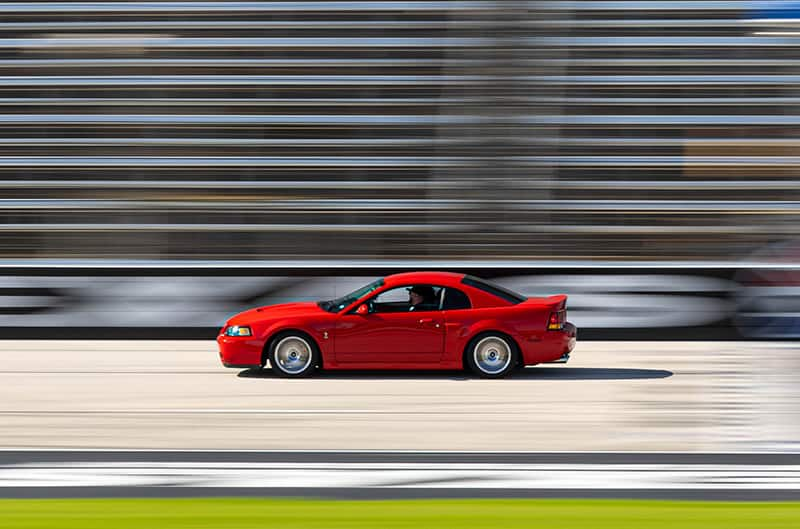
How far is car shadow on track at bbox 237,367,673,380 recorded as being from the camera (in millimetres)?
12172

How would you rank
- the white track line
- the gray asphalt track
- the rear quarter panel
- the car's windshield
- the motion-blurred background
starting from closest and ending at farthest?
the white track line → the gray asphalt track → the rear quarter panel → the car's windshield → the motion-blurred background

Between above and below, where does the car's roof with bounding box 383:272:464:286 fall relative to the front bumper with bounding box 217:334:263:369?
above

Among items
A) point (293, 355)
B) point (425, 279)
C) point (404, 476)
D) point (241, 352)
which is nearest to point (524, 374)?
point (425, 279)

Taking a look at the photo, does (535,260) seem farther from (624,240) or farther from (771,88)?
(771,88)

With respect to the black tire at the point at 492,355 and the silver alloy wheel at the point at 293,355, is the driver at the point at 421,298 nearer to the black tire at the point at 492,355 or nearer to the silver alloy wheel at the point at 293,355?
the black tire at the point at 492,355

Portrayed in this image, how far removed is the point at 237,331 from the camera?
12.1 meters

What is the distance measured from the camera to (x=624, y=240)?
59.3ft

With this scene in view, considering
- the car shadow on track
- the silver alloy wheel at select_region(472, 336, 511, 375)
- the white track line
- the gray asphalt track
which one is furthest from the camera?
the car shadow on track

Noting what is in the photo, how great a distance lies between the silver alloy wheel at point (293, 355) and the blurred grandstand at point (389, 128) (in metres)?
6.23

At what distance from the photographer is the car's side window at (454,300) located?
39.1ft

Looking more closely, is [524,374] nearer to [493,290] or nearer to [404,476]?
[493,290]

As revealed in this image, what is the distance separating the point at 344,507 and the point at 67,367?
7.56 metres

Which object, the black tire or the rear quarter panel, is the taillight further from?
the black tire

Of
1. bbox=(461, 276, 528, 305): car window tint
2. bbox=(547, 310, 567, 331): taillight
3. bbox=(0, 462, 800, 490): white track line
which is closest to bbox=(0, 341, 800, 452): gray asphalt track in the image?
bbox=(547, 310, 567, 331): taillight
